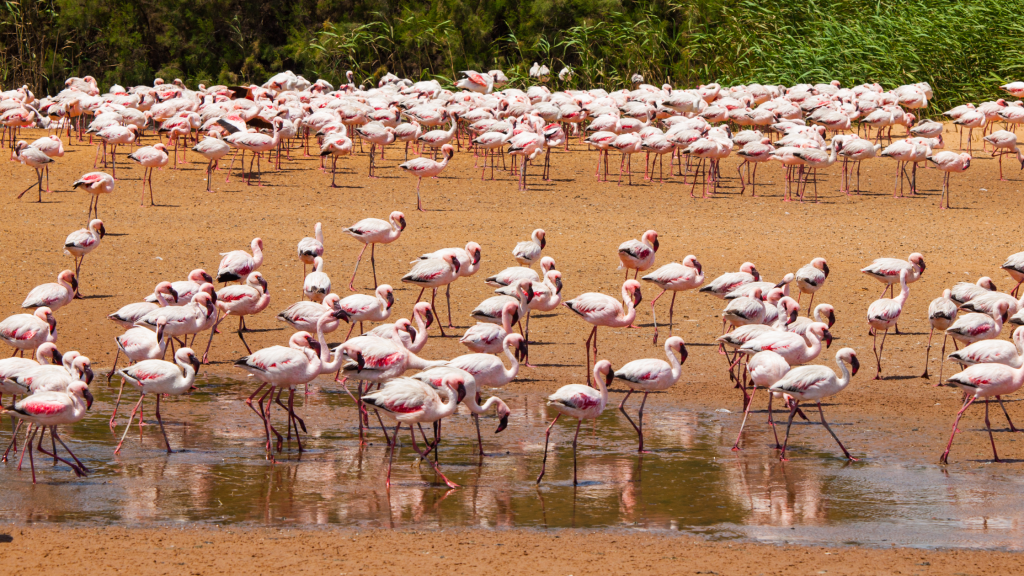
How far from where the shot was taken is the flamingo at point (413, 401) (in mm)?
7758

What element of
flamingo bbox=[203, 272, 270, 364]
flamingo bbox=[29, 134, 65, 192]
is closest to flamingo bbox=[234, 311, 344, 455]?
flamingo bbox=[203, 272, 270, 364]

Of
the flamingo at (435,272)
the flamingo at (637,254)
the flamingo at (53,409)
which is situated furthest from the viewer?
the flamingo at (637,254)

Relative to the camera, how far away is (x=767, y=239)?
51.2 feet

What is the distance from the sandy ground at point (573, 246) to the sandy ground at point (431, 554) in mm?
32

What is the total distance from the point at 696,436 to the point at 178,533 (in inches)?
160

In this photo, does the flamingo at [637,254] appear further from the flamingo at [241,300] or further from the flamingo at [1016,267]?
the flamingo at [241,300]

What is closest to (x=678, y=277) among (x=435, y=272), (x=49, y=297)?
(x=435, y=272)

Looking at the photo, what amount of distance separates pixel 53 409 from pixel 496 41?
24276 millimetres

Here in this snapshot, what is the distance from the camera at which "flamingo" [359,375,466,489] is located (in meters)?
7.76

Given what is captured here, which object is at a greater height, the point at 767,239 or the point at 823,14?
the point at 823,14

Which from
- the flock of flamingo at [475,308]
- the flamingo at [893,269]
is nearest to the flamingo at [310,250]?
the flock of flamingo at [475,308]

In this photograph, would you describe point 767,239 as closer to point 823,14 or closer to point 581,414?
point 581,414

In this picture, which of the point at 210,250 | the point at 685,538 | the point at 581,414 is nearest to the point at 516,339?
the point at 581,414

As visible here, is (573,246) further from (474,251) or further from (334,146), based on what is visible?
(334,146)
